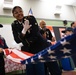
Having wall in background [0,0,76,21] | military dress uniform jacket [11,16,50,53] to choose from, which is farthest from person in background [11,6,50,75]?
wall in background [0,0,76,21]

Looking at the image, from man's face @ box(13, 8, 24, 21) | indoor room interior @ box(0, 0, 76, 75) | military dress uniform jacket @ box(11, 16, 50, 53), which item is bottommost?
military dress uniform jacket @ box(11, 16, 50, 53)

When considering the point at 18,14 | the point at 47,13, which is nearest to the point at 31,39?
the point at 18,14

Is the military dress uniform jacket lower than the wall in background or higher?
lower

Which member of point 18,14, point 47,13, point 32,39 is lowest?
point 32,39

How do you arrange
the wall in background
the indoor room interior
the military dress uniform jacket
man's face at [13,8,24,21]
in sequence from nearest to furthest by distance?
the military dress uniform jacket
man's face at [13,8,24,21]
the indoor room interior
the wall in background

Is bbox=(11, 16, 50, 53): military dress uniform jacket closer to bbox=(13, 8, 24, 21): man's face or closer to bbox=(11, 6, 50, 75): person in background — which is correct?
bbox=(11, 6, 50, 75): person in background

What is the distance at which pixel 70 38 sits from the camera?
70 cm

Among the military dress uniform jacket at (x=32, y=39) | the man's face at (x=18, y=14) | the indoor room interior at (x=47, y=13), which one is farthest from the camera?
the indoor room interior at (x=47, y=13)

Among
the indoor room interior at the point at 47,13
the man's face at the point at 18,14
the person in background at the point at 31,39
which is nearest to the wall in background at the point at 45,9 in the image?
the indoor room interior at the point at 47,13

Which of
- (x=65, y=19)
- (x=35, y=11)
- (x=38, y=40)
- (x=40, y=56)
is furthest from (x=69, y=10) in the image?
(x=40, y=56)

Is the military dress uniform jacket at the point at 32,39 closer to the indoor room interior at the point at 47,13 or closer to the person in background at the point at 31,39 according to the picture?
the person in background at the point at 31,39

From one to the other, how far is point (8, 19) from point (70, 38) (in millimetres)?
4111

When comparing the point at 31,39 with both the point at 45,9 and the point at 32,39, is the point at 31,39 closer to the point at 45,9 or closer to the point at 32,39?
the point at 32,39

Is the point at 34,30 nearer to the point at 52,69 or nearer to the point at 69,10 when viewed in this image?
the point at 52,69
